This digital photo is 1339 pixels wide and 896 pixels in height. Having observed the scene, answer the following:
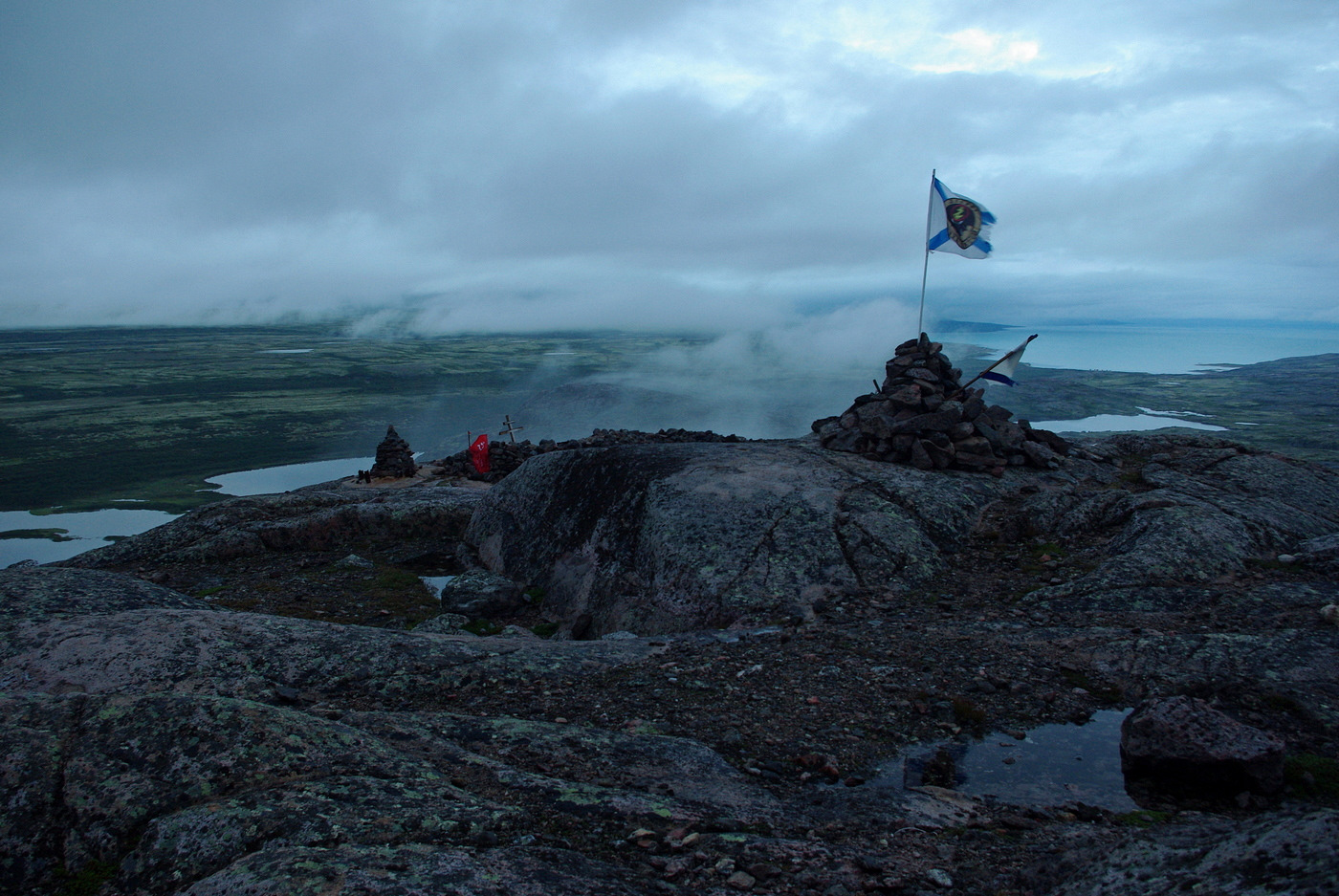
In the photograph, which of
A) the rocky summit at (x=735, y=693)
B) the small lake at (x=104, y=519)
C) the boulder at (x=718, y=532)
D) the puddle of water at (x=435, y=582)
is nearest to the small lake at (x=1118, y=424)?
the small lake at (x=104, y=519)

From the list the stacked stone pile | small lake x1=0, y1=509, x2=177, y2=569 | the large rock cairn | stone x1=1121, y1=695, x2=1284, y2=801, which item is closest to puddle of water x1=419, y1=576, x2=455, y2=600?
the large rock cairn

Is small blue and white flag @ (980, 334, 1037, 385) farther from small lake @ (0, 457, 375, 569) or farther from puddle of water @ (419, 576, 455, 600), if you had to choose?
small lake @ (0, 457, 375, 569)

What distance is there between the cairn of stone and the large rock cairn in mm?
37523

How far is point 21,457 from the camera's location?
111000mm

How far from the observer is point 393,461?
49.3 m

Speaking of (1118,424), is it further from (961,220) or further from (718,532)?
(718,532)

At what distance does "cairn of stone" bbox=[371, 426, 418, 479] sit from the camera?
4881cm

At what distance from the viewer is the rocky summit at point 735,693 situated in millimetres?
4766

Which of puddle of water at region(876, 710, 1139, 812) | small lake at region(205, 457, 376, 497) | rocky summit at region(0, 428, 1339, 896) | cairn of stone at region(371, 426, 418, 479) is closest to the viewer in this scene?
rocky summit at region(0, 428, 1339, 896)

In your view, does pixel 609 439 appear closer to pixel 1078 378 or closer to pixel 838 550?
pixel 838 550

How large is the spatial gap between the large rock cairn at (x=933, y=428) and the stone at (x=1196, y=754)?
9.52m

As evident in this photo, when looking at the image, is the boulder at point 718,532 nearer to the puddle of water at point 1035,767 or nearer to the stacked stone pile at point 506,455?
the puddle of water at point 1035,767

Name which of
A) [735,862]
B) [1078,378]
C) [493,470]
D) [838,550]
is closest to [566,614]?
[838,550]

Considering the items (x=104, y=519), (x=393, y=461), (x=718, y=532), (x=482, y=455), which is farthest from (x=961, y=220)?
(x=104, y=519)
